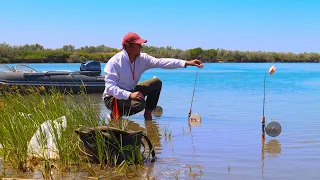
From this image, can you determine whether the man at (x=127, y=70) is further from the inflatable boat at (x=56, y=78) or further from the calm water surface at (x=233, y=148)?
the inflatable boat at (x=56, y=78)

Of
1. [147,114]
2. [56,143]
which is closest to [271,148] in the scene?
[56,143]

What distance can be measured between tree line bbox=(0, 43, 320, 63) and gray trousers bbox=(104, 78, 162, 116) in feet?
143

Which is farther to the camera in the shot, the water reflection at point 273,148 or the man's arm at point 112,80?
the man's arm at point 112,80

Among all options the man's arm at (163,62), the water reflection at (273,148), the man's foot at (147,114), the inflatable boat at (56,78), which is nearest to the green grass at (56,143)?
the water reflection at (273,148)

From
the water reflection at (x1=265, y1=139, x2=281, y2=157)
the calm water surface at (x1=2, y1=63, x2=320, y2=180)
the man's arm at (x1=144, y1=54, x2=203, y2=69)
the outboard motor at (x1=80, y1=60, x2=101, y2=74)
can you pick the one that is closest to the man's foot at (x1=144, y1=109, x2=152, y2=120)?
the calm water surface at (x1=2, y1=63, x2=320, y2=180)

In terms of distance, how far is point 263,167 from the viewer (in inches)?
209

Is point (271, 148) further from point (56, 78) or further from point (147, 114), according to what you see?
point (56, 78)

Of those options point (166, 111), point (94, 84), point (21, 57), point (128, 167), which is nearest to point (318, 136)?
point (128, 167)

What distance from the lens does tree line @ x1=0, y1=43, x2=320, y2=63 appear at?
59.5 meters

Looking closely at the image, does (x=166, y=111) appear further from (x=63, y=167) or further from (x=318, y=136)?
(x=63, y=167)

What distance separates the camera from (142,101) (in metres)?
7.57

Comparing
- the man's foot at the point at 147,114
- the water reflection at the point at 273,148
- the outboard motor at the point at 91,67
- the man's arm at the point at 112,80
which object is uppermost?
the man's arm at the point at 112,80

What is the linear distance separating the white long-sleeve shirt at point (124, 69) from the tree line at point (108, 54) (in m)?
44.2

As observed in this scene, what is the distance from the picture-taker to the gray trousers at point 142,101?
7523mm
